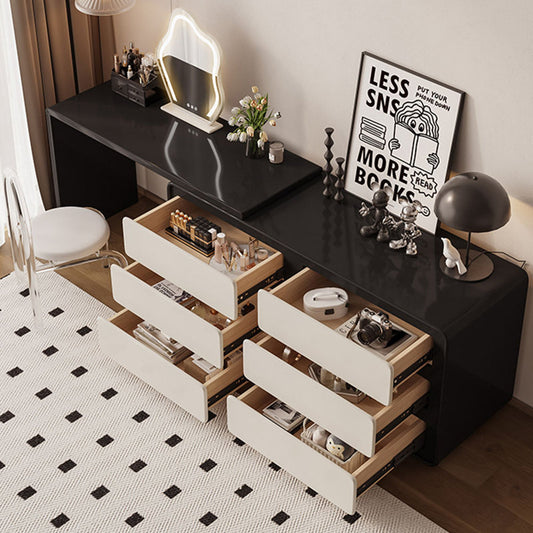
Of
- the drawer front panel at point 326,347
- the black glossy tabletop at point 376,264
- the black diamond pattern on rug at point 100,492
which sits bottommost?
the black diamond pattern on rug at point 100,492

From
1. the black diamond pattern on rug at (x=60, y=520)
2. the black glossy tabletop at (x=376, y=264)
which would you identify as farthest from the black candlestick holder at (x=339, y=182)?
the black diamond pattern on rug at (x=60, y=520)

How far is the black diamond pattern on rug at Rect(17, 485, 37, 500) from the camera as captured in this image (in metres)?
2.85

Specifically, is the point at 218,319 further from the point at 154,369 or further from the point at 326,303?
the point at 326,303

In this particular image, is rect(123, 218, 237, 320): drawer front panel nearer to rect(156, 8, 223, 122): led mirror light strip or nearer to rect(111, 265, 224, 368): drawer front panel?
rect(111, 265, 224, 368): drawer front panel

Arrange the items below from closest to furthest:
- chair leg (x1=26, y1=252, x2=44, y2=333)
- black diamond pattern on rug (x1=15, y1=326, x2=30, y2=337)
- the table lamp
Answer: the table lamp
chair leg (x1=26, y1=252, x2=44, y2=333)
black diamond pattern on rug (x1=15, y1=326, x2=30, y2=337)

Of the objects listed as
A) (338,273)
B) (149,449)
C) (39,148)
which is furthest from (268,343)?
(39,148)

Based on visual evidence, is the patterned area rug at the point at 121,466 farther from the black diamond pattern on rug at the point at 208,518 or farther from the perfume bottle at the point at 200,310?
the perfume bottle at the point at 200,310

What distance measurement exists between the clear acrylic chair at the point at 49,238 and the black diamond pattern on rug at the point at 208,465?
921 mm

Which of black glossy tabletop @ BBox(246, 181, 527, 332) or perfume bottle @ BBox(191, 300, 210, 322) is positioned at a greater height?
black glossy tabletop @ BBox(246, 181, 527, 332)

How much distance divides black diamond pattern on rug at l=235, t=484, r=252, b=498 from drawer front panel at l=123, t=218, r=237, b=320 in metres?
0.54

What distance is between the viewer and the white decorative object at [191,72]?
10.6 ft

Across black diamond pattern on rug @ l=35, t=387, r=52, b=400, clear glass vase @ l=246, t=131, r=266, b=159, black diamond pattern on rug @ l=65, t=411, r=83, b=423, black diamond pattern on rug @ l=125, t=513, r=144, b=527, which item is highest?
clear glass vase @ l=246, t=131, r=266, b=159

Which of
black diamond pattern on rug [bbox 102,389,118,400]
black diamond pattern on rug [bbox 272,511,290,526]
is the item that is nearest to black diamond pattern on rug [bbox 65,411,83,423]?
black diamond pattern on rug [bbox 102,389,118,400]

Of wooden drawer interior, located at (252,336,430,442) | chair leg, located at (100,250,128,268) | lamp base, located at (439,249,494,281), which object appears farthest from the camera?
chair leg, located at (100,250,128,268)
